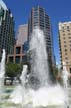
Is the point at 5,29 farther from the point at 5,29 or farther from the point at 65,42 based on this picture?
the point at 65,42

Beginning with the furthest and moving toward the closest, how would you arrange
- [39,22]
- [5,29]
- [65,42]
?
[39,22], [5,29], [65,42]

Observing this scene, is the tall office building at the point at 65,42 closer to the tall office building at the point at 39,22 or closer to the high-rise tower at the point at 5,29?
the high-rise tower at the point at 5,29

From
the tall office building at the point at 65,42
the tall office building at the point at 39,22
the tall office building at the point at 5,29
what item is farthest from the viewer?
the tall office building at the point at 39,22

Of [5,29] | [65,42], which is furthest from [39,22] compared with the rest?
[65,42]

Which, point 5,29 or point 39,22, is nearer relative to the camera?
point 5,29

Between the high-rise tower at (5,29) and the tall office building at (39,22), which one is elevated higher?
the tall office building at (39,22)

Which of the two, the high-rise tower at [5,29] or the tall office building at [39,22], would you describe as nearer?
the high-rise tower at [5,29]

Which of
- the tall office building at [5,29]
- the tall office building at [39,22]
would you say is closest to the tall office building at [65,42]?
the tall office building at [5,29]

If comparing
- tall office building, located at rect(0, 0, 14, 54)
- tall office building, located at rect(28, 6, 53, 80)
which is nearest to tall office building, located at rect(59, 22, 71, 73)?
tall office building, located at rect(0, 0, 14, 54)

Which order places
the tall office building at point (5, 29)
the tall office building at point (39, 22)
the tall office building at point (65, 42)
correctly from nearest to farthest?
the tall office building at point (65, 42) < the tall office building at point (5, 29) < the tall office building at point (39, 22)

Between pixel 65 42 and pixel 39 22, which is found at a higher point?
pixel 39 22

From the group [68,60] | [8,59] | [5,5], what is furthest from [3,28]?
[68,60]

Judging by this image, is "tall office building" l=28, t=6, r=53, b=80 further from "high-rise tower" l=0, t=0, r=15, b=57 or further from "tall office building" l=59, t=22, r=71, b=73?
"tall office building" l=59, t=22, r=71, b=73

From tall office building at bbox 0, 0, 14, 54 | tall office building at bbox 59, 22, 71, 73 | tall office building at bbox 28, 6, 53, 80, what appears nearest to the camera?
tall office building at bbox 59, 22, 71, 73
